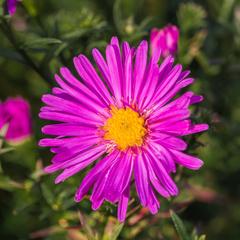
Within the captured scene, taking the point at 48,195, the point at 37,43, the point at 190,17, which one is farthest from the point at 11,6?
the point at 190,17

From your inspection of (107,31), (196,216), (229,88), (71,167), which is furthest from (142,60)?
(196,216)

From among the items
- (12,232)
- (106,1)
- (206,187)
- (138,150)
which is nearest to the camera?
(138,150)

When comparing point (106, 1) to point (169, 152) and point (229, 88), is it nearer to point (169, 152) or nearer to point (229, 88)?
point (229, 88)

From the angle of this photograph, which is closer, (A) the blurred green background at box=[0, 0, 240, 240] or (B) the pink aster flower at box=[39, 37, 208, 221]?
(B) the pink aster flower at box=[39, 37, 208, 221]

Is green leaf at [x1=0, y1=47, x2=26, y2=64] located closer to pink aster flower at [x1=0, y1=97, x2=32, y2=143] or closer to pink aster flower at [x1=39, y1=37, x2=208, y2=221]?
pink aster flower at [x1=0, y1=97, x2=32, y2=143]

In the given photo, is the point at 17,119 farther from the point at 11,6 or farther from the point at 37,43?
the point at 11,6

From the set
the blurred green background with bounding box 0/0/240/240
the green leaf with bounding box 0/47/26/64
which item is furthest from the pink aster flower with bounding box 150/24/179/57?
the green leaf with bounding box 0/47/26/64

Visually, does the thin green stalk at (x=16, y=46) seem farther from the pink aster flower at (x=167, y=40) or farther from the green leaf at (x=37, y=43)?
the pink aster flower at (x=167, y=40)
